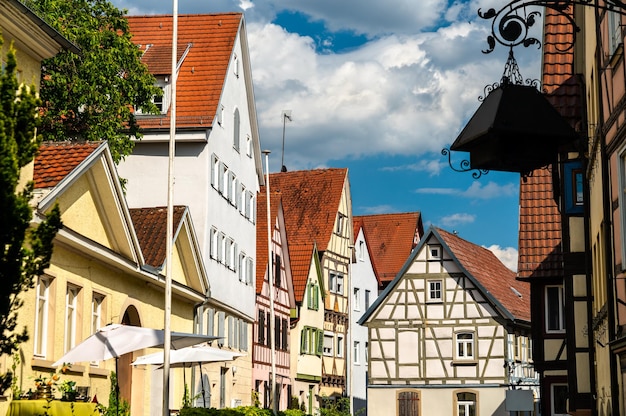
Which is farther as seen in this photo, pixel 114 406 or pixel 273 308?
pixel 273 308

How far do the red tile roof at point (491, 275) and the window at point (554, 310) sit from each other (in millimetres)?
11488

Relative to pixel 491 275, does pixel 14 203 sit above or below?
below

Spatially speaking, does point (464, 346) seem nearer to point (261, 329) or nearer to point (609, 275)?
point (261, 329)

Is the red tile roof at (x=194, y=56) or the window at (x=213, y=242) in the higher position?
the red tile roof at (x=194, y=56)

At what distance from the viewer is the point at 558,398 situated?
106 feet

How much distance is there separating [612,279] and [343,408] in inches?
1426

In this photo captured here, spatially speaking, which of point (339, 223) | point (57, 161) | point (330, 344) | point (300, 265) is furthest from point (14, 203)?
point (339, 223)

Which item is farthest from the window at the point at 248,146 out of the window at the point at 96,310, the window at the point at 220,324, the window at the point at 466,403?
the window at the point at 96,310

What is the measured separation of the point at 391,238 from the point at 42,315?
50059 mm

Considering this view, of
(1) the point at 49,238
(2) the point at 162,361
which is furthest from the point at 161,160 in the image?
(1) the point at 49,238

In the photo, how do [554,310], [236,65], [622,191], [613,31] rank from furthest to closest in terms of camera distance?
1. [236,65]
2. [554,310]
3. [613,31]
4. [622,191]

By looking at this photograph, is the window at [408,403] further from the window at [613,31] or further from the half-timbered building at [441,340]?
the window at [613,31]

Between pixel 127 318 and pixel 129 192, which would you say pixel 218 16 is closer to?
pixel 129 192

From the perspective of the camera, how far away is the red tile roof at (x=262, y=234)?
42.7 metres
